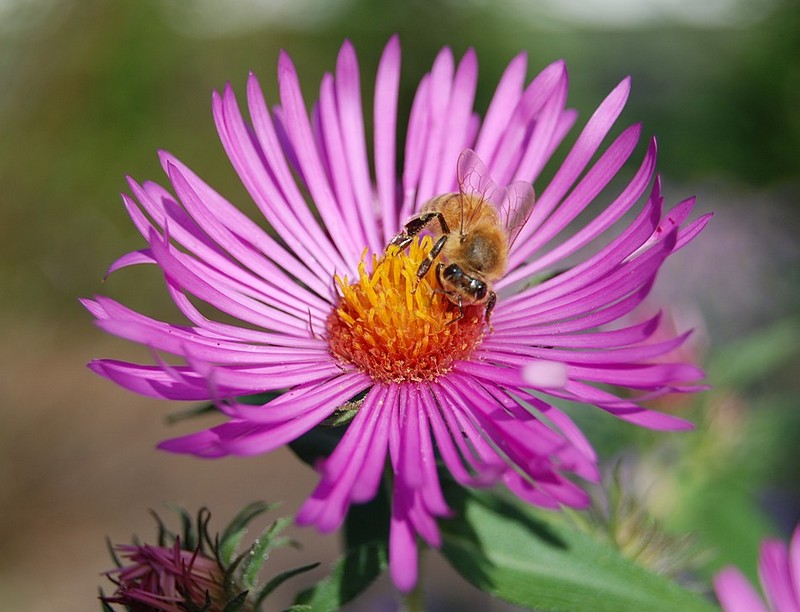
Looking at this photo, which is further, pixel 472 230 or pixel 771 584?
pixel 472 230

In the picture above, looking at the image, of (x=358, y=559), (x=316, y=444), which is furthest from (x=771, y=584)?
(x=316, y=444)

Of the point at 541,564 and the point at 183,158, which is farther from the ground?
the point at 183,158

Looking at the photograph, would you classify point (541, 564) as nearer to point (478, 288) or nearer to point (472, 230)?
point (478, 288)

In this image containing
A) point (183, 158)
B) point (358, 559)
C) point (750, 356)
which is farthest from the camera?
point (183, 158)

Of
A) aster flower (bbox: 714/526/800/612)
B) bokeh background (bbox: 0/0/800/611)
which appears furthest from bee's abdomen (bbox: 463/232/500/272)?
bokeh background (bbox: 0/0/800/611)

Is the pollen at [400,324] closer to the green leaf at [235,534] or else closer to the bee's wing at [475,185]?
the bee's wing at [475,185]

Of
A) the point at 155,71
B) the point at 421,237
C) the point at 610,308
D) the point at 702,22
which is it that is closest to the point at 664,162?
the point at 702,22

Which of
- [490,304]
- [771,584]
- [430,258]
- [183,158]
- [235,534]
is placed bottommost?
[771,584]
